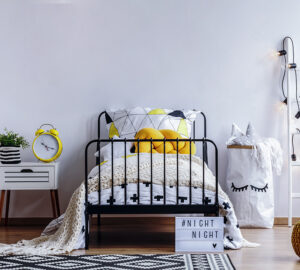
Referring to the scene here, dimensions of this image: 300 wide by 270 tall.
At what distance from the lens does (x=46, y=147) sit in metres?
3.64

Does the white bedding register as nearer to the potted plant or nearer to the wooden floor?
the wooden floor

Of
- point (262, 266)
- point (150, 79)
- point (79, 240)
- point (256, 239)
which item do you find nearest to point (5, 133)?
point (150, 79)

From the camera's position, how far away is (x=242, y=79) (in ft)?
12.8

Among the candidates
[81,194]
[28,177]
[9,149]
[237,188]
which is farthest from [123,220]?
[81,194]

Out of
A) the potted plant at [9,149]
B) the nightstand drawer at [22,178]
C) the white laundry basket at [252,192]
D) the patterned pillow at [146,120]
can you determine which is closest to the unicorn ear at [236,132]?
the white laundry basket at [252,192]

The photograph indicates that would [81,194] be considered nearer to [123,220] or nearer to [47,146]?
[47,146]

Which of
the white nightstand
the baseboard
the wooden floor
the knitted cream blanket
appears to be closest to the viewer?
the wooden floor

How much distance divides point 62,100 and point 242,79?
1.46 m

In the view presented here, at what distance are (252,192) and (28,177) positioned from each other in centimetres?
164

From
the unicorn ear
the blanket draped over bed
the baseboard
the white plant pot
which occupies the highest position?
the unicorn ear

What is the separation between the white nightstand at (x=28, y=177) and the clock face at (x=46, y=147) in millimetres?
123

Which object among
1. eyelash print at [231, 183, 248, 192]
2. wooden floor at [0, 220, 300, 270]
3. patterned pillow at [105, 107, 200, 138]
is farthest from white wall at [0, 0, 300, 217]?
wooden floor at [0, 220, 300, 270]

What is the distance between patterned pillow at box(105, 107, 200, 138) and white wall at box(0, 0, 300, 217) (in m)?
0.17

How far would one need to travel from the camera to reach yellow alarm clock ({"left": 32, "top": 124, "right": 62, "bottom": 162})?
3.62 meters
